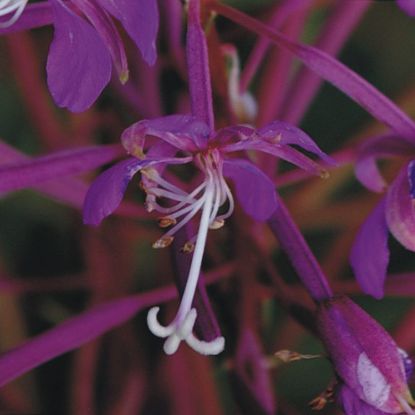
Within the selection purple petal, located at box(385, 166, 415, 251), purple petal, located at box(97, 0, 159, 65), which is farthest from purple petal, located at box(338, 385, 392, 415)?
purple petal, located at box(97, 0, 159, 65)

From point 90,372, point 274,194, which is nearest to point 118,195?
point 274,194

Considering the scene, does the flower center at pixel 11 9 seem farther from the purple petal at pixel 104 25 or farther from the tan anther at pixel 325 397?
the tan anther at pixel 325 397

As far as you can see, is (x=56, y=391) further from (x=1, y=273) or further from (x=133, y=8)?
(x=133, y=8)

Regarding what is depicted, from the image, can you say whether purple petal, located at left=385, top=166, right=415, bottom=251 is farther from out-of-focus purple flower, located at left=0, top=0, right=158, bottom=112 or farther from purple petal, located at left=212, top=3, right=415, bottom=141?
out-of-focus purple flower, located at left=0, top=0, right=158, bottom=112

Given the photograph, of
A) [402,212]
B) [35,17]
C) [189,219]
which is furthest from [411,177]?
[35,17]

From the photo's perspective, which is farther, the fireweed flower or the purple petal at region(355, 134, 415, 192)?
the purple petal at region(355, 134, 415, 192)
